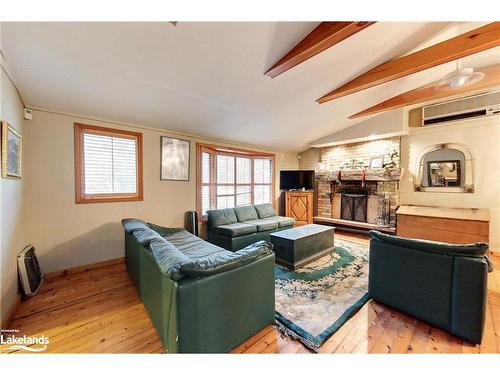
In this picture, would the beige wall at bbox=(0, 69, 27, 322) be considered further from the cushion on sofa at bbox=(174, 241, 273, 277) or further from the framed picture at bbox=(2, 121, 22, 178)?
the cushion on sofa at bbox=(174, 241, 273, 277)

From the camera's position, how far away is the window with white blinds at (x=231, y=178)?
4391 millimetres

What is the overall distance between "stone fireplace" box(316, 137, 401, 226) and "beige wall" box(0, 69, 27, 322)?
571 centimetres

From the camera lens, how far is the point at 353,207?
5.21m

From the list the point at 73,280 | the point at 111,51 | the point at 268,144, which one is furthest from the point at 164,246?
the point at 268,144

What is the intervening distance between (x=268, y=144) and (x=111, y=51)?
3907 millimetres

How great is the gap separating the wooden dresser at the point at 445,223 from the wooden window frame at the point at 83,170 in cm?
513

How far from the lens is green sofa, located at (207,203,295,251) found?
3.59 m

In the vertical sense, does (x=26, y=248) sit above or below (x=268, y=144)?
below

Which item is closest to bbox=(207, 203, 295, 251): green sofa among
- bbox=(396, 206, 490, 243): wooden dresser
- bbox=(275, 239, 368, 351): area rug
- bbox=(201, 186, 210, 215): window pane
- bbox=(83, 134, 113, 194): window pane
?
bbox=(201, 186, 210, 215): window pane

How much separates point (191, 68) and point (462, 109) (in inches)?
200

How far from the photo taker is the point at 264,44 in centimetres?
201

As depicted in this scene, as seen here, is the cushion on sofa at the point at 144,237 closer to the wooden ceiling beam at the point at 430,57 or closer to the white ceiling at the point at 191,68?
the white ceiling at the point at 191,68

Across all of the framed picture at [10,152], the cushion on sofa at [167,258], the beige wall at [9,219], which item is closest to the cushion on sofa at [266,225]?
the cushion on sofa at [167,258]
